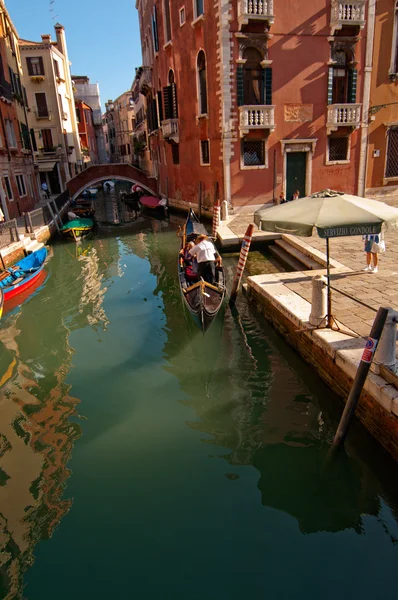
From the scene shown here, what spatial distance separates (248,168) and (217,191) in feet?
4.93

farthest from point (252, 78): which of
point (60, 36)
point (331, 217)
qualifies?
point (60, 36)

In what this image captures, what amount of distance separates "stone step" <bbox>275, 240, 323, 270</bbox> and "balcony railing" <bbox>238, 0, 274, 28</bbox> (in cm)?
786

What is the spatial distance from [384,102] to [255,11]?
233 inches

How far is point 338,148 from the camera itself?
54.3ft

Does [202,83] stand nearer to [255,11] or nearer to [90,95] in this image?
[255,11]

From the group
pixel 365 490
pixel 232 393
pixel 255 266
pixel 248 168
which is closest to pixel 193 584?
pixel 365 490

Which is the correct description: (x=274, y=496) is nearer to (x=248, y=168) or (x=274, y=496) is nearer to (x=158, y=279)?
(x=158, y=279)

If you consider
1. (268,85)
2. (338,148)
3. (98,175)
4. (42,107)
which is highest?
(42,107)

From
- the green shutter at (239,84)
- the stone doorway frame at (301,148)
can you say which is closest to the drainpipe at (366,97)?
the stone doorway frame at (301,148)

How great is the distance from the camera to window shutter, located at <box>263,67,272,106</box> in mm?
15000

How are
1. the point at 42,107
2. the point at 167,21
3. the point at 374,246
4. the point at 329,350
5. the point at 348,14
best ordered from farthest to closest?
the point at 42,107, the point at 167,21, the point at 348,14, the point at 374,246, the point at 329,350

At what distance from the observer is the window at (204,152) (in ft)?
56.2

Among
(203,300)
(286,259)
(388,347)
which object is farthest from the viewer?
(286,259)

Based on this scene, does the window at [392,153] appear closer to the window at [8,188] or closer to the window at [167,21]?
the window at [167,21]
